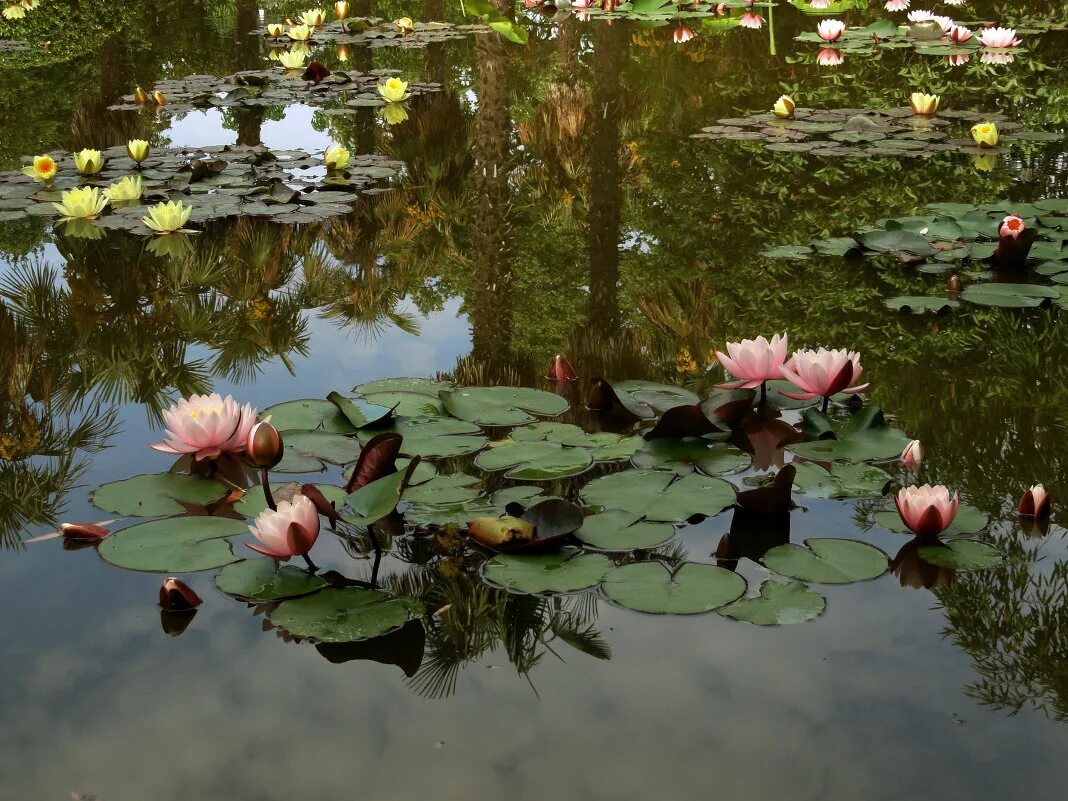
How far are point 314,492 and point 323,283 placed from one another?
8.13 feet

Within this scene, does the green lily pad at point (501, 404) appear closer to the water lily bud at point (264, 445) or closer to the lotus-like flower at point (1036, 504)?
the water lily bud at point (264, 445)

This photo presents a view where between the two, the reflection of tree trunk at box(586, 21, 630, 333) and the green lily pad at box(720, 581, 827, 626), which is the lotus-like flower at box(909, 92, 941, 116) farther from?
the green lily pad at box(720, 581, 827, 626)

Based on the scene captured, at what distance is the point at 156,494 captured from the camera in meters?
2.75

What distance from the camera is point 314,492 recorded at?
2432 mm

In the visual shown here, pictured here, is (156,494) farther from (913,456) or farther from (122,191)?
(122,191)

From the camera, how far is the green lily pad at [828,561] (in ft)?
7.66

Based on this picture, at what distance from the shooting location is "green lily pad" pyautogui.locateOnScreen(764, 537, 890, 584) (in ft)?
7.66

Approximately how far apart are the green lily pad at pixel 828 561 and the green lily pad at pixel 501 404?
1006 mm

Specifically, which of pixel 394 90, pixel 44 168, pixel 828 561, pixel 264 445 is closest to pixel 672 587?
pixel 828 561

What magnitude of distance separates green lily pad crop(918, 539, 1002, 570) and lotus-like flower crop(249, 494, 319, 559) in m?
1.37

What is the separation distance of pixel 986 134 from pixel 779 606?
517 cm

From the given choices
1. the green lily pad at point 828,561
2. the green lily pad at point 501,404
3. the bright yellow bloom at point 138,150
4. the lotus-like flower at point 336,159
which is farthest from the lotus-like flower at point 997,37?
the green lily pad at point 828,561

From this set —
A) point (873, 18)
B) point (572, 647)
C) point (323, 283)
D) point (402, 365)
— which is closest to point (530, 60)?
point (873, 18)

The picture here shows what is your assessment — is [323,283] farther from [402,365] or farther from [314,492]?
[314,492]
